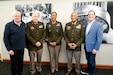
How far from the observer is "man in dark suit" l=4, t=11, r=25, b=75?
319 centimetres

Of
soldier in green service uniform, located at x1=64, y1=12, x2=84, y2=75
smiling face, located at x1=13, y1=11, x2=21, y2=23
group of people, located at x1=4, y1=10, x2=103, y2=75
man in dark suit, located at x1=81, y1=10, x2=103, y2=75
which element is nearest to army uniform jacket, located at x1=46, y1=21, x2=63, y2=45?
group of people, located at x1=4, y1=10, x2=103, y2=75

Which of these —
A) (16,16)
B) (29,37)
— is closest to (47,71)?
(29,37)

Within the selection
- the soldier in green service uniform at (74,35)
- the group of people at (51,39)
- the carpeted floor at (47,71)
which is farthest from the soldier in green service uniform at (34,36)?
the soldier in green service uniform at (74,35)

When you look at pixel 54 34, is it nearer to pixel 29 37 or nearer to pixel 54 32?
pixel 54 32

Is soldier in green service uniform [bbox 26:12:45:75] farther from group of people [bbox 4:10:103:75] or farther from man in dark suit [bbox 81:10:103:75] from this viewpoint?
man in dark suit [bbox 81:10:103:75]

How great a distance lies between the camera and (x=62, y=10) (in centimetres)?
463

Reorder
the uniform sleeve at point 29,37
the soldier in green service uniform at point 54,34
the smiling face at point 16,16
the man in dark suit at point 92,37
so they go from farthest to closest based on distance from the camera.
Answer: the soldier in green service uniform at point 54,34, the uniform sleeve at point 29,37, the man in dark suit at point 92,37, the smiling face at point 16,16

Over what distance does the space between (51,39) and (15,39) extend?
3.43 feet

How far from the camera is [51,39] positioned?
406cm

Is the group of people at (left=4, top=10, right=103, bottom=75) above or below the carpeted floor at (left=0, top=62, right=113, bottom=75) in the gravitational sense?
above

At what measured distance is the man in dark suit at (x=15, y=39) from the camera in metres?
3.19

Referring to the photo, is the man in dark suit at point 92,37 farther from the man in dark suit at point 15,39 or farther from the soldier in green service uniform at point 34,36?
the man in dark suit at point 15,39

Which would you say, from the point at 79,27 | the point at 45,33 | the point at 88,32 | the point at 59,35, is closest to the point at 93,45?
the point at 88,32

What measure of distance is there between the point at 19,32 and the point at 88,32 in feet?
4.70
